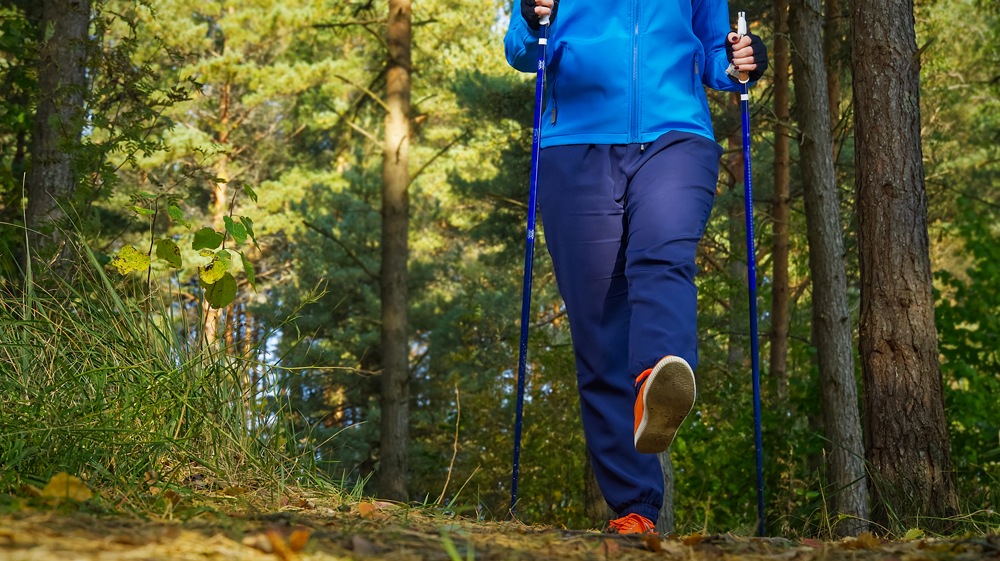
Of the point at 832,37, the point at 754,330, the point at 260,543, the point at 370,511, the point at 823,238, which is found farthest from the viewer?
the point at 832,37

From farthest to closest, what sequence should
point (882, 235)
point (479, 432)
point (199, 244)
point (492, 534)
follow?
point (479, 432)
point (882, 235)
point (199, 244)
point (492, 534)

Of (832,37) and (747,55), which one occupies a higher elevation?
(832,37)

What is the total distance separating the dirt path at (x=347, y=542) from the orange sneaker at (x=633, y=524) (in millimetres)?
429

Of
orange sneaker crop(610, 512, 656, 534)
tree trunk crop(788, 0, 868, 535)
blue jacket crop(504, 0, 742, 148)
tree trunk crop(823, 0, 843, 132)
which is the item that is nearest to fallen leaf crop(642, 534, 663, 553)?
orange sneaker crop(610, 512, 656, 534)

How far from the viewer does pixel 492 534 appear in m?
1.72

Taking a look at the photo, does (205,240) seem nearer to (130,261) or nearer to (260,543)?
(130,261)

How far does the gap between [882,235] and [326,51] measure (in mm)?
19299

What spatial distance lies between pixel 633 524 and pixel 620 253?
2.67 feet

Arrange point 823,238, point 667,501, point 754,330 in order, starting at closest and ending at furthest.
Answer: point 754,330, point 667,501, point 823,238

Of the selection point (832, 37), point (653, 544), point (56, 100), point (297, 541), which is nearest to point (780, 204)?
point (832, 37)

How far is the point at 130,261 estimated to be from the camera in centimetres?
259

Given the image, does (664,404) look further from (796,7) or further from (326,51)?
(326,51)

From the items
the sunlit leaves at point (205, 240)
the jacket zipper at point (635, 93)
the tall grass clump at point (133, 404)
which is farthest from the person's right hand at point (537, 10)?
the tall grass clump at point (133, 404)

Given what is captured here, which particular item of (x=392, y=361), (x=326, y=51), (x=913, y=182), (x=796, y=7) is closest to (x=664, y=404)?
(x=913, y=182)
